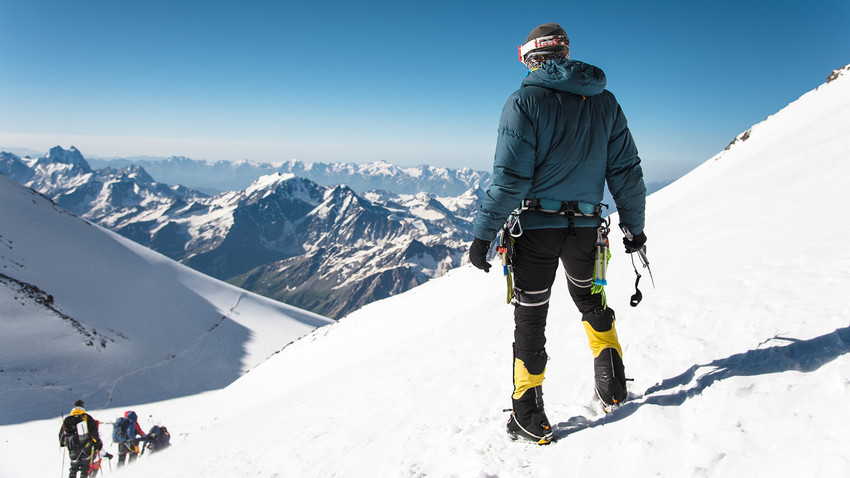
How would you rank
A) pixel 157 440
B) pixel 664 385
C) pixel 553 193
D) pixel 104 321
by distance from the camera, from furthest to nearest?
pixel 104 321 < pixel 157 440 < pixel 664 385 < pixel 553 193

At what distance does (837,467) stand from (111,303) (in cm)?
6799

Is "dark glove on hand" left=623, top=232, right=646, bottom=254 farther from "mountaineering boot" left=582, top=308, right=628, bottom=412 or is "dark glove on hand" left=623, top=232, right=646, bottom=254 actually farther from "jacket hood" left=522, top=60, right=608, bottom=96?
"jacket hood" left=522, top=60, right=608, bottom=96

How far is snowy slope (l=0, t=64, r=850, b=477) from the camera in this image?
3213mm

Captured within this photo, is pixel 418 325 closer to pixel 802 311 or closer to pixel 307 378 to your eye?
pixel 307 378

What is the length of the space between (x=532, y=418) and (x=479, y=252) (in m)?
1.99

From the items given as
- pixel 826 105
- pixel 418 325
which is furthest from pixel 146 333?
pixel 826 105

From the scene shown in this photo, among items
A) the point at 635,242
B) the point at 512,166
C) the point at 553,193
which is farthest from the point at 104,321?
the point at 635,242

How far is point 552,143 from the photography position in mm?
3861

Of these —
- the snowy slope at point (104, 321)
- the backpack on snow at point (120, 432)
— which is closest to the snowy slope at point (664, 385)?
Answer: the backpack on snow at point (120, 432)

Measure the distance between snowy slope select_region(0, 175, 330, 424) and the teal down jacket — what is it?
1366 inches

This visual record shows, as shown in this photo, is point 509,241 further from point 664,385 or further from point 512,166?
point 664,385

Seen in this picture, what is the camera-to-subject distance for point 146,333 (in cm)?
4825

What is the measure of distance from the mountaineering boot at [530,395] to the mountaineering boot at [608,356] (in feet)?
2.48

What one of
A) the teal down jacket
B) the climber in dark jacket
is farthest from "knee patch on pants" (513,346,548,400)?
the climber in dark jacket
